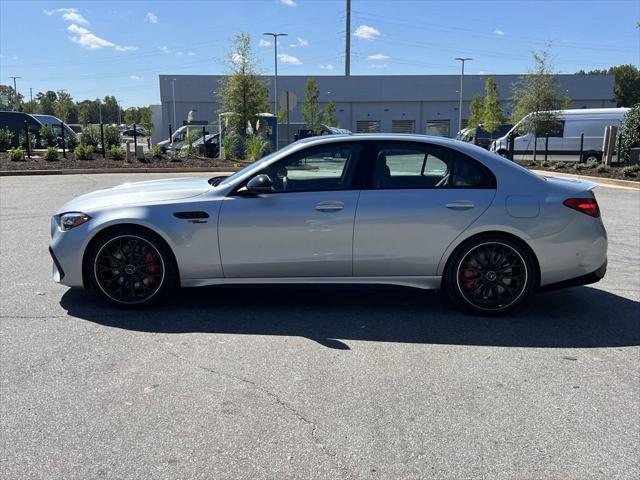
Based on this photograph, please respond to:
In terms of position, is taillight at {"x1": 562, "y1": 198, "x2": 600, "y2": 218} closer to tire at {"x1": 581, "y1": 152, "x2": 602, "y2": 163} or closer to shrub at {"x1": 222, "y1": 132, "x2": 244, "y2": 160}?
shrub at {"x1": 222, "y1": 132, "x2": 244, "y2": 160}

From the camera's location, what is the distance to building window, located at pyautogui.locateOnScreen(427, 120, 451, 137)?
63.0 m

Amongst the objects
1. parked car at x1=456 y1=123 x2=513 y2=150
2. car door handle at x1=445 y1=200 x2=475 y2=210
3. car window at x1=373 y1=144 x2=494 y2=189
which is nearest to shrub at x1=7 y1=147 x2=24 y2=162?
car window at x1=373 y1=144 x2=494 y2=189

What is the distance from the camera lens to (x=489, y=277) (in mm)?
4934

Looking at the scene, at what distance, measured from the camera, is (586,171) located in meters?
19.8

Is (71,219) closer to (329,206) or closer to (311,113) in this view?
(329,206)

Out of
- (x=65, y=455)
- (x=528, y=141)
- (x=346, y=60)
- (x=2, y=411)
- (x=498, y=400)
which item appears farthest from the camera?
(x=346, y=60)

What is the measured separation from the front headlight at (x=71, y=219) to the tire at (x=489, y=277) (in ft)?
10.5

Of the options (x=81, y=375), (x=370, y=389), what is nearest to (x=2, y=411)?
(x=81, y=375)

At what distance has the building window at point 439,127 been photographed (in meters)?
63.0

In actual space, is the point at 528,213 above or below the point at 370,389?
above

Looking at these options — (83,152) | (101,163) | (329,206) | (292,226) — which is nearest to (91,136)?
(83,152)

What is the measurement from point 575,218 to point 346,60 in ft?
215

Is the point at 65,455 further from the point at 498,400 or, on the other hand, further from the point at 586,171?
the point at 586,171

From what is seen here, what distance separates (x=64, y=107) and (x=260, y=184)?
103388mm
